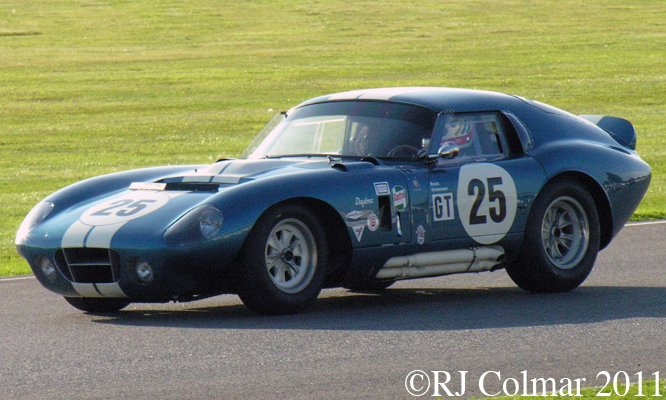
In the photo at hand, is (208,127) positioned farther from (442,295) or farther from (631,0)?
(631,0)

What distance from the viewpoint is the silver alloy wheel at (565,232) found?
8.03 metres

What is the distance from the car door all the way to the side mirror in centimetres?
3

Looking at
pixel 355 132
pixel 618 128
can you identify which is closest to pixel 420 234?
pixel 355 132

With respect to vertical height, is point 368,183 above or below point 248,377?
above

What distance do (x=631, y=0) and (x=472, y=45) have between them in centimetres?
1748

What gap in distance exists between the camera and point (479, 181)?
7594 mm

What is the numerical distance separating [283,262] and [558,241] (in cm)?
241

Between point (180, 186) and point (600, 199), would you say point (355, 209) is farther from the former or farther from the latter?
point (600, 199)

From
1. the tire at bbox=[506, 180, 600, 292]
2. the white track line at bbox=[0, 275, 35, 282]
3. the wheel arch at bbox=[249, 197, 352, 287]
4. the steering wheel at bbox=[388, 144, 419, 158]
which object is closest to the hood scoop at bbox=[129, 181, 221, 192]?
the wheel arch at bbox=[249, 197, 352, 287]

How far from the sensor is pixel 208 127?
2378 cm

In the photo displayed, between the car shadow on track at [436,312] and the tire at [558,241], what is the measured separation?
0.41ft

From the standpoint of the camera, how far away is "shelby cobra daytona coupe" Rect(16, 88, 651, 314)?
6.54 meters

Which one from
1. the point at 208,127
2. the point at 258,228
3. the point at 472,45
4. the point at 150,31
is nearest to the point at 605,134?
the point at 258,228

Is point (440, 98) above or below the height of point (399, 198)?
above
